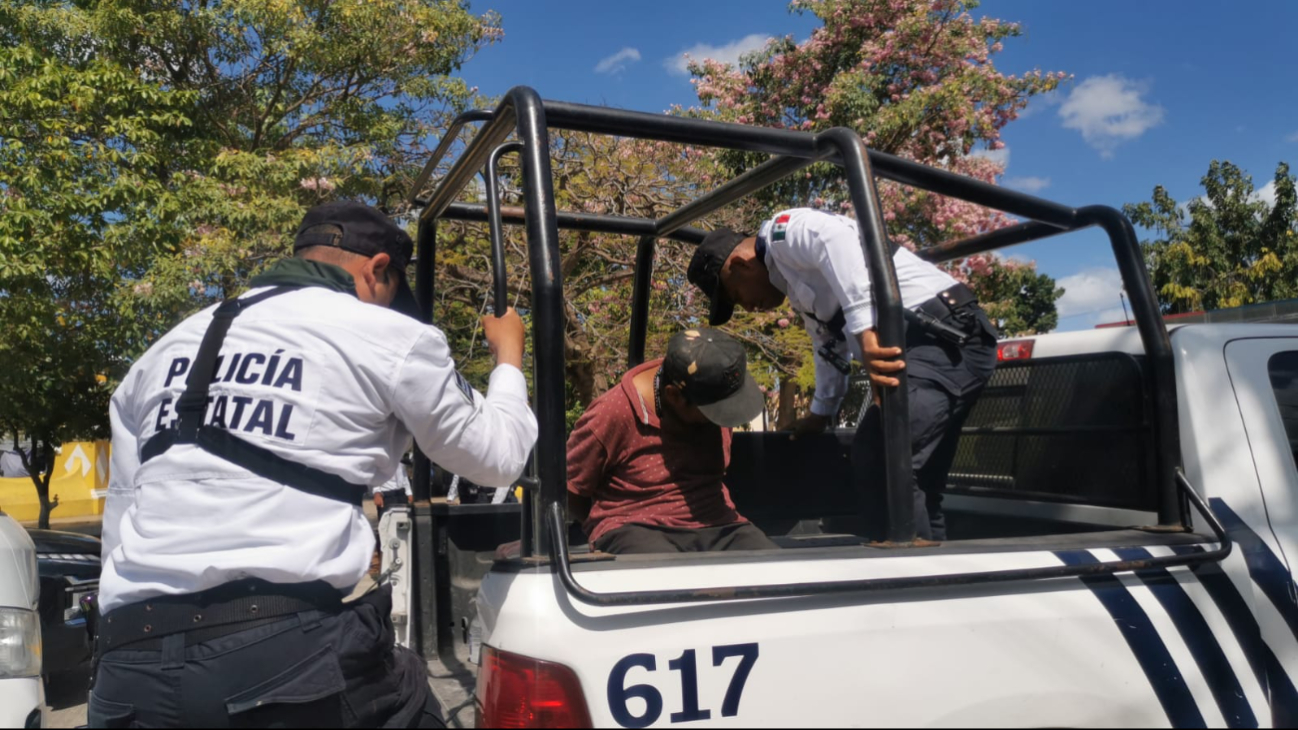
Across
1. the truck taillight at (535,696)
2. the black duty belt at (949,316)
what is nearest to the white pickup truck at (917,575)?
the truck taillight at (535,696)

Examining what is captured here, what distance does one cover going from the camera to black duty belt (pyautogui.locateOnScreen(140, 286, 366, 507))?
169 cm

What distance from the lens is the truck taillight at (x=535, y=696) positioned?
1707 mm

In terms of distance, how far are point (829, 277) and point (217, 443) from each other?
1605mm

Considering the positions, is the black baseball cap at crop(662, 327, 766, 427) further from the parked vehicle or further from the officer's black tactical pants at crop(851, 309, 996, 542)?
the parked vehicle

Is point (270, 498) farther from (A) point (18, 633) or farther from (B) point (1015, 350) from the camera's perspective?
(B) point (1015, 350)

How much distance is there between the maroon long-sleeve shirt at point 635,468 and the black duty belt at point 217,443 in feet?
3.94

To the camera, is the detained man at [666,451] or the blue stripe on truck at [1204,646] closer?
the blue stripe on truck at [1204,646]

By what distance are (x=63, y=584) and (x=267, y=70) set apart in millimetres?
7339

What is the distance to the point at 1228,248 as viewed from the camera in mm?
19484

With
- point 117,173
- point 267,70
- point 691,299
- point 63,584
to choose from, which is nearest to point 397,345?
point 63,584

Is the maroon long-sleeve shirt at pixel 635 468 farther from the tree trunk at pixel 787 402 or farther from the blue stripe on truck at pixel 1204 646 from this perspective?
the tree trunk at pixel 787 402

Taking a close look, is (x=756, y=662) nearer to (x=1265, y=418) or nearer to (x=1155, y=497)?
(x=1155, y=497)

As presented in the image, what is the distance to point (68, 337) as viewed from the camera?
951 centimetres

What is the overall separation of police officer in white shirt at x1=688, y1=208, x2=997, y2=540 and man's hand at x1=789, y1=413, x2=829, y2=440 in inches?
15.3
